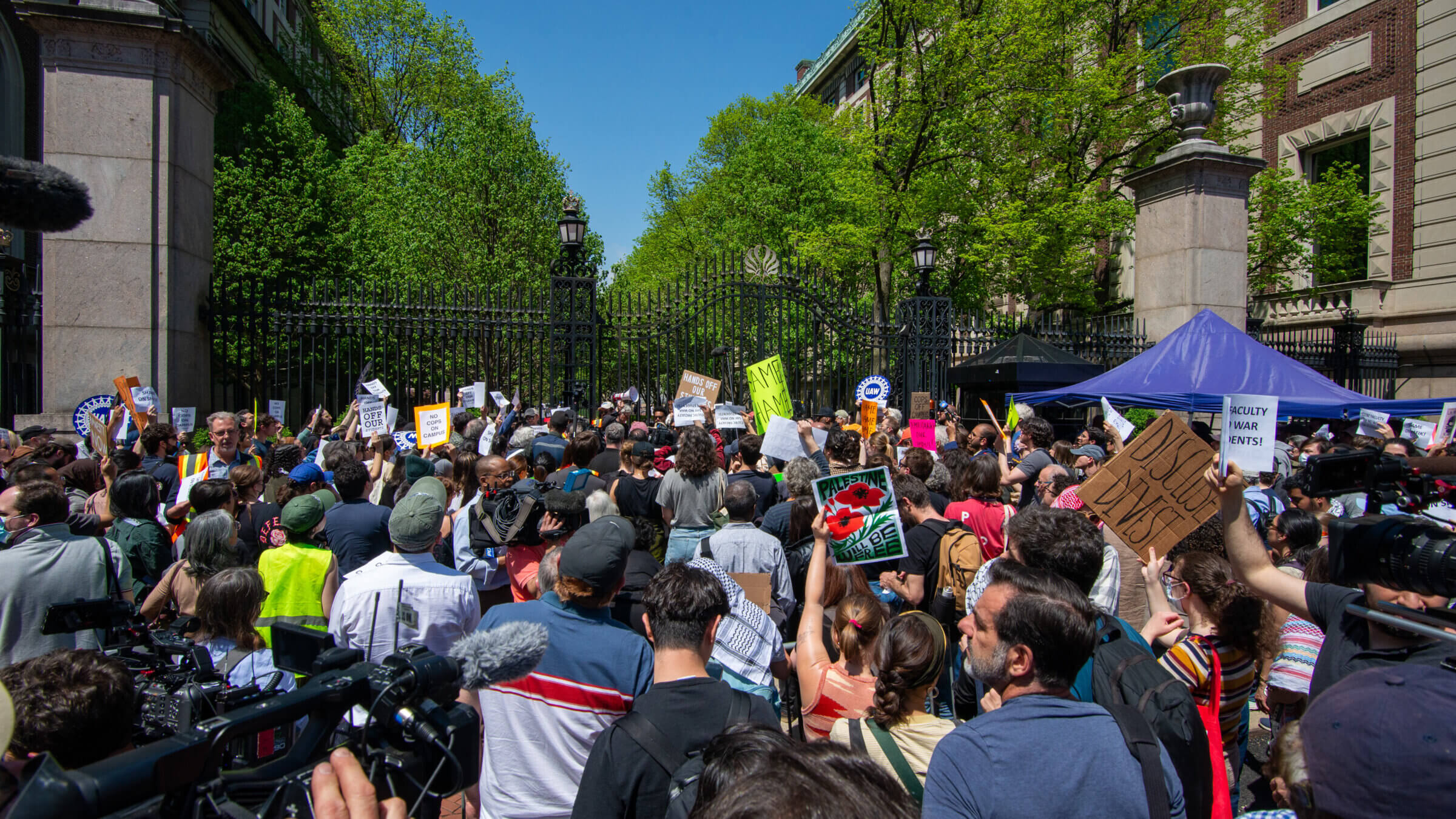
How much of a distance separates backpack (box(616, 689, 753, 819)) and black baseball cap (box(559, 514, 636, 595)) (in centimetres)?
64

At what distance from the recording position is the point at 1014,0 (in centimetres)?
2017

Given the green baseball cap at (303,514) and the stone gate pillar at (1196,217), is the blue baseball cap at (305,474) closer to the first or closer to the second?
the green baseball cap at (303,514)

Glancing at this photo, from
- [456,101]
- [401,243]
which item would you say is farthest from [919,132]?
[456,101]

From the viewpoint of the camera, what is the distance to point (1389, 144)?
21141mm

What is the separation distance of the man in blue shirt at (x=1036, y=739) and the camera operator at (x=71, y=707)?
7.12 ft

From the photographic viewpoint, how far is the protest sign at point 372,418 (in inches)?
335

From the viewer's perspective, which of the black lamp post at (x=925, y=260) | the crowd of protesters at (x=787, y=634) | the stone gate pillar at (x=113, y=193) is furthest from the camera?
the black lamp post at (x=925, y=260)

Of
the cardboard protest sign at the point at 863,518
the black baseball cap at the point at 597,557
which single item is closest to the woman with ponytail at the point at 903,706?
the black baseball cap at the point at 597,557

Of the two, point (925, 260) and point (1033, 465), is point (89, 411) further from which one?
point (925, 260)

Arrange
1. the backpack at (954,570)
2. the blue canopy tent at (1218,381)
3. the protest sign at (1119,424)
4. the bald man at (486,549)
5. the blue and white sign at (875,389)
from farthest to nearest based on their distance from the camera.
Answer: the blue and white sign at (875,389), the blue canopy tent at (1218,381), the protest sign at (1119,424), the bald man at (486,549), the backpack at (954,570)

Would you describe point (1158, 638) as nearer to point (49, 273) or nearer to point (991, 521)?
point (991, 521)

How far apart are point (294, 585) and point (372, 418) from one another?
4471 millimetres

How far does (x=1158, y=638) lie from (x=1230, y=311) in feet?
44.6

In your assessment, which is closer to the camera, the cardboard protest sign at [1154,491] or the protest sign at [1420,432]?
the cardboard protest sign at [1154,491]
